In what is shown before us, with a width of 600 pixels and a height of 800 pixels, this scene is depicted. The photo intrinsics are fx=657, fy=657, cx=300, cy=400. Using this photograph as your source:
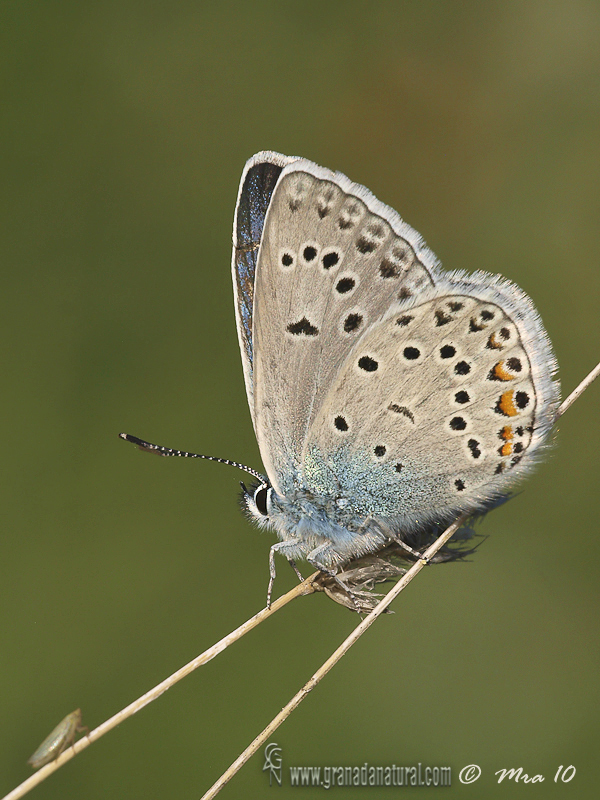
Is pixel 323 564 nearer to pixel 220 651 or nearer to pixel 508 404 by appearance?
pixel 220 651

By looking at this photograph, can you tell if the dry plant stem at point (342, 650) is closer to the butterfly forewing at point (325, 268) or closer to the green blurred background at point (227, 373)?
the butterfly forewing at point (325, 268)

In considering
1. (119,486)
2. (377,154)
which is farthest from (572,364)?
(119,486)

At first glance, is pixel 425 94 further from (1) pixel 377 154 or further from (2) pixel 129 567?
(2) pixel 129 567

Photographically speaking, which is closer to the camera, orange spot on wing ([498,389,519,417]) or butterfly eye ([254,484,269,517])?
orange spot on wing ([498,389,519,417])

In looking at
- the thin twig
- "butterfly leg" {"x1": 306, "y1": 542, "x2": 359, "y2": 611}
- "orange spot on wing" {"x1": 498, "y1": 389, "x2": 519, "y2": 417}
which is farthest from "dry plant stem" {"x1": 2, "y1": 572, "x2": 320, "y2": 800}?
the thin twig

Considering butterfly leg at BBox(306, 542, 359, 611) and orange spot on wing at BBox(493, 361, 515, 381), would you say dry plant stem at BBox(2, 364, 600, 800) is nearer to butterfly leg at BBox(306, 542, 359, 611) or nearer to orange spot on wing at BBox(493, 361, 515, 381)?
butterfly leg at BBox(306, 542, 359, 611)

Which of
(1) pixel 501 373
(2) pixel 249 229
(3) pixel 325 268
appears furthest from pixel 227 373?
(1) pixel 501 373

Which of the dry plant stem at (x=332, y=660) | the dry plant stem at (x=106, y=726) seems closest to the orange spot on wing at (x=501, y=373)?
the dry plant stem at (x=332, y=660)
